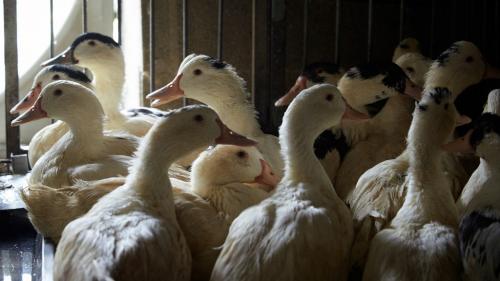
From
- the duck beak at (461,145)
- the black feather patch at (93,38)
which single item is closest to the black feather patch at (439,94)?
the duck beak at (461,145)

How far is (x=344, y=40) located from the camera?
216 inches

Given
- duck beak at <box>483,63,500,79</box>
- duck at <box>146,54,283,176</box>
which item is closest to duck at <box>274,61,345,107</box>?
duck at <box>146,54,283,176</box>

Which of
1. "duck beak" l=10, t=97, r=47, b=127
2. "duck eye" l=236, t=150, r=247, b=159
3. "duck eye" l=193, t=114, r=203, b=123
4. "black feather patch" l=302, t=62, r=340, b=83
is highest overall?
"black feather patch" l=302, t=62, r=340, b=83

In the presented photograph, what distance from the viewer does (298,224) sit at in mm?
2568

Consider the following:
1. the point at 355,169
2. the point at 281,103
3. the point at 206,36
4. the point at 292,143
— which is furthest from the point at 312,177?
the point at 206,36

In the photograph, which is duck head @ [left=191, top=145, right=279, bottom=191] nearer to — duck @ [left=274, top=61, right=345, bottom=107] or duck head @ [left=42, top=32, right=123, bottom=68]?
duck @ [left=274, top=61, right=345, bottom=107]

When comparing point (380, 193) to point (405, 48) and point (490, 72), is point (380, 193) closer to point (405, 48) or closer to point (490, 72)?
point (490, 72)

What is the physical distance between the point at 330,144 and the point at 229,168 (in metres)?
0.93

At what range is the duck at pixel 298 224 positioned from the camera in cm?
249

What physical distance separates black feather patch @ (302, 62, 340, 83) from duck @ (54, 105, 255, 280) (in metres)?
1.37

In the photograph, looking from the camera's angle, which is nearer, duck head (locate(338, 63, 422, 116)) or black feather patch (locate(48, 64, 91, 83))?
duck head (locate(338, 63, 422, 116))

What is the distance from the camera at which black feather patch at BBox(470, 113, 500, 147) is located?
9.21 feet

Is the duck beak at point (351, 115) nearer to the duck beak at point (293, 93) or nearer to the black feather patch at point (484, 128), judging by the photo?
the black feather patch at point (484, 128)

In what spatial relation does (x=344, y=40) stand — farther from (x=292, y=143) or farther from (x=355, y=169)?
(x=292, y=143)
